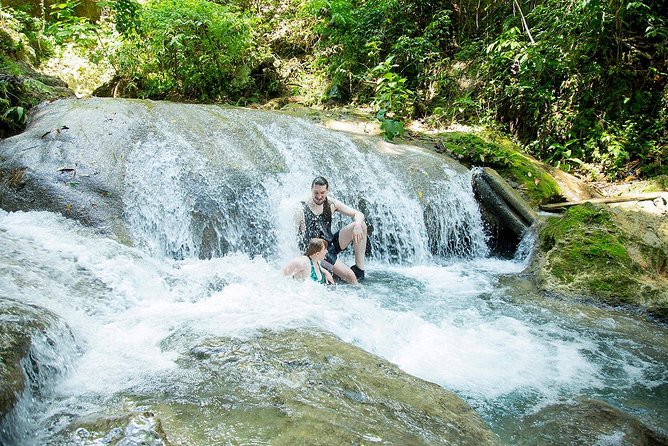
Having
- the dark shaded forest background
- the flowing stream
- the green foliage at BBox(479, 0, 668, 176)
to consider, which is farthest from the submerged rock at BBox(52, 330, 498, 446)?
the green foliage at BBox(479, 0, 668, 176)

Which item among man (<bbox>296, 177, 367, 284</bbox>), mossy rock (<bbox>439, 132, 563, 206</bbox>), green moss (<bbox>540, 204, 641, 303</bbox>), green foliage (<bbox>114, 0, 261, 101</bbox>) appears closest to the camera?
green moss (<bbox>540, 204, 641, 303</bbox>)

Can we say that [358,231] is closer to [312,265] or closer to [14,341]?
[312,265]

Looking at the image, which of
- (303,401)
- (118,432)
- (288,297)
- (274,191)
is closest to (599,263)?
(288,297)

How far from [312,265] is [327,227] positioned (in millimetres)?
647

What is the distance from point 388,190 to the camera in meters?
6.54

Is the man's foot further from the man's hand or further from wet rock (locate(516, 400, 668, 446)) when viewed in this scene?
wet rock (locate(516, 400, 668, 446))

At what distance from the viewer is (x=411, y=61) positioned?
415 inches

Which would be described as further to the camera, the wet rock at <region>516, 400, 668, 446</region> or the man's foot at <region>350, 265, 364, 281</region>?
the man's foot at <region>350, 265, 364, 281</region>

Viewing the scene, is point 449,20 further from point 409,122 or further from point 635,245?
point 635,245

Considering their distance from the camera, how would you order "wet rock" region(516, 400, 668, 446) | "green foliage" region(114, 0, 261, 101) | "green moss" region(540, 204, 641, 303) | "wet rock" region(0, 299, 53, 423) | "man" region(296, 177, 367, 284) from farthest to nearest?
"green foliage" region(114, 0, 261, 101), "man" region(296, 177, 367, 284), "green moss" region(540, 204, 641, 303), "wet rock" region(516, 400, 668, 446), "wet rock" region(0, 299, 53, 423)

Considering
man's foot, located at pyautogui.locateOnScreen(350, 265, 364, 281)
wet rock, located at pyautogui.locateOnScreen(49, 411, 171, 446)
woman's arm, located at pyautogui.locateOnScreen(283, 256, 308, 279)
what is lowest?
man's foot, located at pyautogui.locateOnScreen(350, 265, 364, 281)

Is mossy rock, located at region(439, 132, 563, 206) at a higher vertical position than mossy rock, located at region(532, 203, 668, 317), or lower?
higher

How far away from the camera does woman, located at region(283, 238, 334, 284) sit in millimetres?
4457

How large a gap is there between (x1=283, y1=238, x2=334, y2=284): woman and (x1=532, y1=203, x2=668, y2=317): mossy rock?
2386mm
